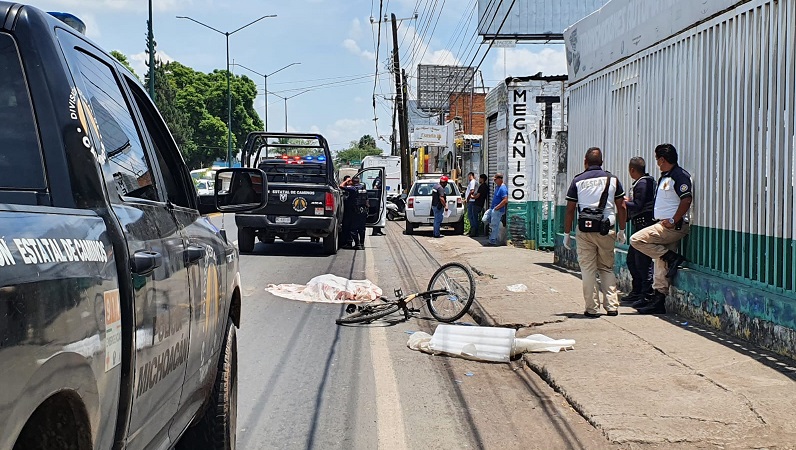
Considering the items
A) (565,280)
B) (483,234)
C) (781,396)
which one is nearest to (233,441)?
(781,396)

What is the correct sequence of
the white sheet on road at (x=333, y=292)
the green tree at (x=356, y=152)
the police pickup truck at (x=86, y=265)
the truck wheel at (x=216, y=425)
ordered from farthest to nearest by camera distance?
the green tree at (x=356, y=152), the white sheet on road at (x=333, y=292), the truck wheel at (x=216, y=425), the police pickup truck at (x=86, y=265)

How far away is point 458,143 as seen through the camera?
3775 cm

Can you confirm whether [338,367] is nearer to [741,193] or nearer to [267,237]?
[741,193]

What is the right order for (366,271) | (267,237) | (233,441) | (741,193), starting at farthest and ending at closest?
(267,237)
(366,271)
(741,193)
(233,441)

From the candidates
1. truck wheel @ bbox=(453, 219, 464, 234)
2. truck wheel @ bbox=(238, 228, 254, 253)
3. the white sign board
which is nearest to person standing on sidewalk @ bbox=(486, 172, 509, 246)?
truck wheel @ bbox=(453, 219, 464, 234)

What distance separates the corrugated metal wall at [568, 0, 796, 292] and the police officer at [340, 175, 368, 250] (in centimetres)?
927

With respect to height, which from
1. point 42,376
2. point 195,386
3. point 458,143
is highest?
point 458,143

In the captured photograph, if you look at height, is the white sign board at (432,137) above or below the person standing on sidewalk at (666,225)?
above

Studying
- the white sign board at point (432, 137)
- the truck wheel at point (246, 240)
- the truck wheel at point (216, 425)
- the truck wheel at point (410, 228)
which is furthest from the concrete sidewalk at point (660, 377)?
the white sign board at point (432, 137)

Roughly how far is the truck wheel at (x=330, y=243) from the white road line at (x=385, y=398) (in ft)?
30.1

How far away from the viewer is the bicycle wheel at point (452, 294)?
9672mm

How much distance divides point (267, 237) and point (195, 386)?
16068mm

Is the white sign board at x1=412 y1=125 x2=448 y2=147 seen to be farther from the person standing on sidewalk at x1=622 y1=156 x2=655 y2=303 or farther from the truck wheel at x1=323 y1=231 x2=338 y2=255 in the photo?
the person standing on sidewalk at x1=622 y1=156 x2=655 y2=303

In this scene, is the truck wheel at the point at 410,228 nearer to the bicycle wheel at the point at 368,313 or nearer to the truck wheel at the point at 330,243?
the truck wheel at the point at 330,243
